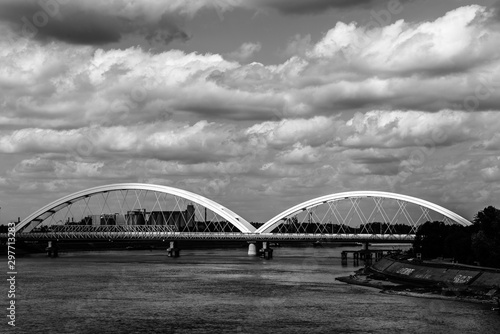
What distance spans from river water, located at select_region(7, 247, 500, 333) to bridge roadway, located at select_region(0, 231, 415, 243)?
58.1 metres

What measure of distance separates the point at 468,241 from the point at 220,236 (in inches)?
2943

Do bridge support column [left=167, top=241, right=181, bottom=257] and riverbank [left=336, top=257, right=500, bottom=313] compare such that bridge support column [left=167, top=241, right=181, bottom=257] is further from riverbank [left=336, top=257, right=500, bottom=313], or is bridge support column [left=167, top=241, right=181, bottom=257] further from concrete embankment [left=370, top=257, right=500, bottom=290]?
riverbank [left=336, top=257, right=500, bottom=313]

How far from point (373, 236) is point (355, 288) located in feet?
238

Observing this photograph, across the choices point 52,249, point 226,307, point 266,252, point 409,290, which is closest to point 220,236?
point 266,252

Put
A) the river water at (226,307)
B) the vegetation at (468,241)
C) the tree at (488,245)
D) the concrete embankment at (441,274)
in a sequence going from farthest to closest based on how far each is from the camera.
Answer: the vegetation at (468,241)
the tree at (488,245)
the concrete embankment at (441,274)
the river water at (226,307)

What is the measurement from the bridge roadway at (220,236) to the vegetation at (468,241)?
19.0 metres

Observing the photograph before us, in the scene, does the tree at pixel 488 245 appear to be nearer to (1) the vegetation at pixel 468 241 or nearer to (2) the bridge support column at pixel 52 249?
(1) the vegetation at pixel 468 241

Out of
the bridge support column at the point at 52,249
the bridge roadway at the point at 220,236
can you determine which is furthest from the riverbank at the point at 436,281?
the bridge support column at the point at 52,249

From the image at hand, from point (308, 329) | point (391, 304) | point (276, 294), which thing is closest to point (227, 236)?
point (276, 294)

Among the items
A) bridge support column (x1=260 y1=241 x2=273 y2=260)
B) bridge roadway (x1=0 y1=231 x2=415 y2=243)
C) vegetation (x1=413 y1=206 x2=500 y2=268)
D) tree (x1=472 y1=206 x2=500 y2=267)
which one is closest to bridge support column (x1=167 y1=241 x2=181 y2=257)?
bridge roadway (x1=0 y1=231 x2=415 y2=243)

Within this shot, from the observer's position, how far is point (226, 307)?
70.5 m

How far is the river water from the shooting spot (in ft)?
192

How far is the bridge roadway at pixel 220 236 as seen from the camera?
528ft

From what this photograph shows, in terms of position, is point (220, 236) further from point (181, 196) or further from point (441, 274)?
point (441, 274)
